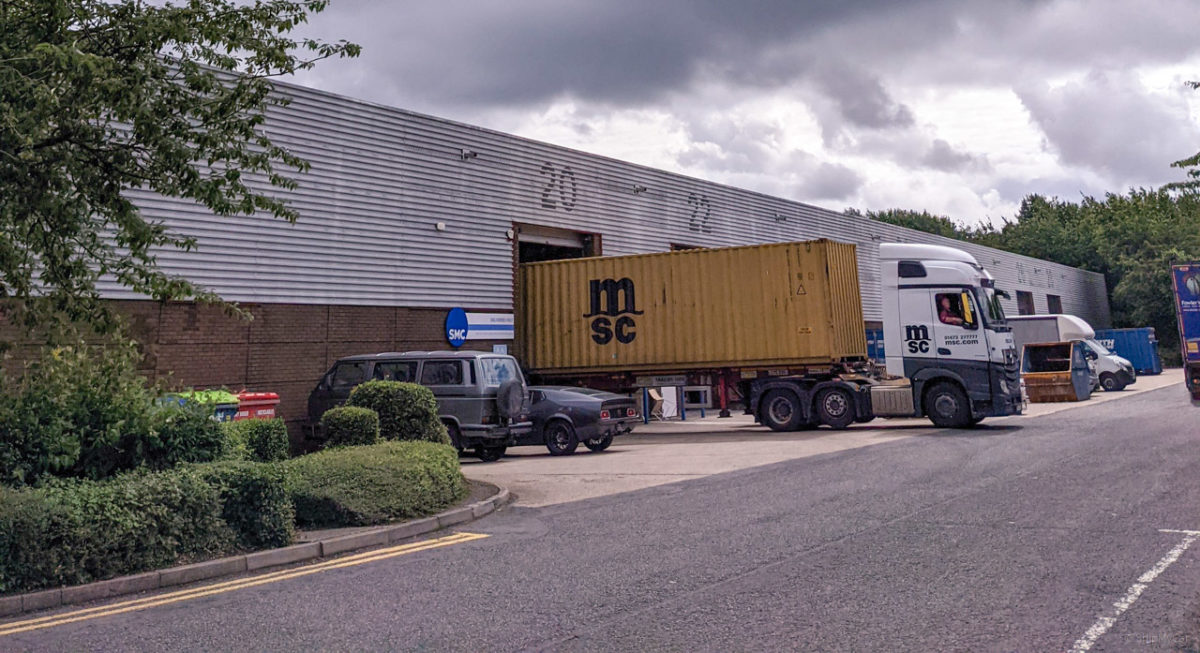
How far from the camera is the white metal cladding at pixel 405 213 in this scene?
688 inches

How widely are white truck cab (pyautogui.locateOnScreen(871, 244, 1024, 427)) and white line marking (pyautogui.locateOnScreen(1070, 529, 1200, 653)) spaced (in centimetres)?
1183

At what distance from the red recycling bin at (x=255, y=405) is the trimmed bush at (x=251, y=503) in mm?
6937

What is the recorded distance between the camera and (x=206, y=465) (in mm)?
7969

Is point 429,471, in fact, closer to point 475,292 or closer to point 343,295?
point 343,295

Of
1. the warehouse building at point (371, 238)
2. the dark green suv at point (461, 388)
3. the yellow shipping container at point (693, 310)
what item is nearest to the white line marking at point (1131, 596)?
the dark green suv at point (461, 388)

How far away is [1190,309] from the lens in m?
19.7

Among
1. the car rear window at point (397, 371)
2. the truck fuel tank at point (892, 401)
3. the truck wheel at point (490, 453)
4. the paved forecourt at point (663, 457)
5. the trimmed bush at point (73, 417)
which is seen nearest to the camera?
the trimmed bush at point (73, 417)

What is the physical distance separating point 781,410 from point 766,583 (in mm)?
14703

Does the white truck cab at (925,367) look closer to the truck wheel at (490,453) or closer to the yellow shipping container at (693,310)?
the yellow shipping container at (693,310)

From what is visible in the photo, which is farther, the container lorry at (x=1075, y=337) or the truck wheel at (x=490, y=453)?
the container lorry at (x=1075, y=337)

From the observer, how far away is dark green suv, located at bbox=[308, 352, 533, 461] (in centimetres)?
1534

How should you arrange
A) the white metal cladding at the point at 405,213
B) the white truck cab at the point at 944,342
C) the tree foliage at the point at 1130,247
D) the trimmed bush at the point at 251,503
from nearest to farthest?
the trimmed bush at the point at 251,503 < the white metal cladding at the point at 405,213 < the white truck cab at the point at 944,342 < the tree foliage at the point at 1130,247

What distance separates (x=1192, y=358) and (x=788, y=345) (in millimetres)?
9222

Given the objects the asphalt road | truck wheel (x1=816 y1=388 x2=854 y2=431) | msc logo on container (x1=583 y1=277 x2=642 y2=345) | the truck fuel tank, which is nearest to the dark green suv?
the asphalt road
